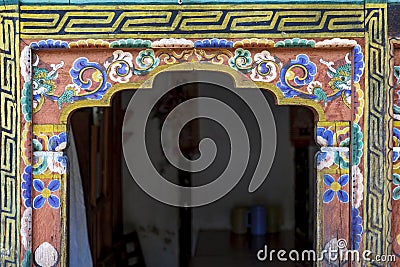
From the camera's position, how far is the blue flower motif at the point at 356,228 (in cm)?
306

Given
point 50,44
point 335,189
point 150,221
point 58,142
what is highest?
point 50,44

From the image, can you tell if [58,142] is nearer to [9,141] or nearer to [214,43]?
[9,141]

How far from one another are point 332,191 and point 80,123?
256cm

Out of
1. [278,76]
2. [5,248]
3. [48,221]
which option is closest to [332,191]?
[278,76]

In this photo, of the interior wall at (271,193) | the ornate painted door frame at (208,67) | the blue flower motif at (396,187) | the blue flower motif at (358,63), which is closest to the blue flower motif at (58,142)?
the ornate painted door frame at (208,67)

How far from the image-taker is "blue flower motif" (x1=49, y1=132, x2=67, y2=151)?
122 inches

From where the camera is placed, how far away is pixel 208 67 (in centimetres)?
308

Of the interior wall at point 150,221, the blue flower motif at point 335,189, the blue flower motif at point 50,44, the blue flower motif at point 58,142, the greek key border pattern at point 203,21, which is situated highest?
the greek key border pattern at point 203,21

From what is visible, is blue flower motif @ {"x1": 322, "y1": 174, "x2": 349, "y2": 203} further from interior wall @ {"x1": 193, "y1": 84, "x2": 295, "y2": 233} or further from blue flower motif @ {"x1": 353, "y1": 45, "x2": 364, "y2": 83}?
interior wall @ {"x1": 193, "y1": 84, "x2": 295, "y2": 233}

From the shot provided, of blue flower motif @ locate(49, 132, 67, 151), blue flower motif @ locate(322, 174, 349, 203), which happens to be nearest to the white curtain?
blue flower motif @ locate(49, 132, 67, 151)

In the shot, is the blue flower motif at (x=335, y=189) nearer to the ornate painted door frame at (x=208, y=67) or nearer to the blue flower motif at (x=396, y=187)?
the ornate painted door frame at (x=208, y=67)

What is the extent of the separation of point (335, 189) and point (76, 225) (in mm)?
1750

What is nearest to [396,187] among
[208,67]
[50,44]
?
[208,67]

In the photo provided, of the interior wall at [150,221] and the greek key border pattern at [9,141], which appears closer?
the greek key border pattern at [9,141]
